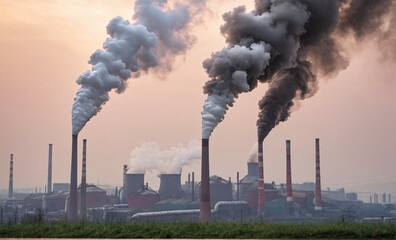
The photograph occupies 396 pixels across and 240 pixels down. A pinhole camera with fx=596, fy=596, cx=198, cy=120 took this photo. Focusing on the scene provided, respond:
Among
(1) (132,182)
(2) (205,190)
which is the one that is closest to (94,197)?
(1) (132,182)

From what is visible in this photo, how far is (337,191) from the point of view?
17975 cm

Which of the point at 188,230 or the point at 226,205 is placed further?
the point at 226,205

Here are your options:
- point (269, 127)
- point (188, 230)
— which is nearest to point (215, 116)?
point (269, 127)

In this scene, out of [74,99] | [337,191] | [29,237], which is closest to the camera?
[29,237]

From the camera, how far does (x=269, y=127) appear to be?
58.8 m

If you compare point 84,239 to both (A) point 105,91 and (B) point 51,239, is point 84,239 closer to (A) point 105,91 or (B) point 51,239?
(B) point 51,239

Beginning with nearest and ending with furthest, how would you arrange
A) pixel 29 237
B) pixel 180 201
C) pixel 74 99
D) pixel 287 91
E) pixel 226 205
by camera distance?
pixel 29 237 → pixel 287 91 → pixel 74 99 → pixel 226 205 → pixel 180 201

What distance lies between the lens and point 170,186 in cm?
11375

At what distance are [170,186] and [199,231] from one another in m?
87.9

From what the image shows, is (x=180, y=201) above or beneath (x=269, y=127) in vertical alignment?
beneath

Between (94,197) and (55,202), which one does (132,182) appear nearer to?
(94,197)

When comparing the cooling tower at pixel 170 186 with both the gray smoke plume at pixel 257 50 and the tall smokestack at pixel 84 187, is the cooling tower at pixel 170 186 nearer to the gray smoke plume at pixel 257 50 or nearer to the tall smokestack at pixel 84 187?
the tall smokestack at pixel 84 187

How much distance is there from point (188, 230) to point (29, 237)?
7048 millimetres

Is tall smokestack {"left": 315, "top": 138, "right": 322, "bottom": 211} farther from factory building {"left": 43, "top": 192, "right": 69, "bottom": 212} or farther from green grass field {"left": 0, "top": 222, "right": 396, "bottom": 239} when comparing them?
green grass field {"left": 0, "top": 222, "right": 396, "bottom": 239}
